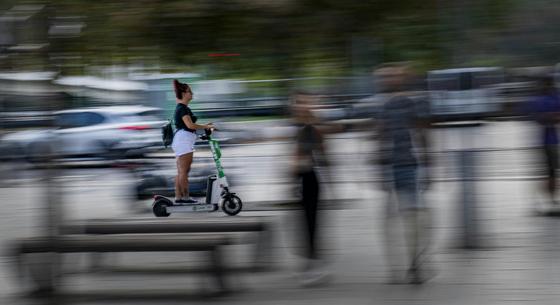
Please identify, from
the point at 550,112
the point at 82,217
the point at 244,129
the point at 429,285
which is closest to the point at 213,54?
the point at 429,285

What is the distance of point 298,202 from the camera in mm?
7805

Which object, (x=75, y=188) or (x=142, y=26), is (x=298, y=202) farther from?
(x=75, y=188)

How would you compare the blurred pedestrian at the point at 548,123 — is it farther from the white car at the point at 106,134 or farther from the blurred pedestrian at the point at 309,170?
the white car at the point at 106,134

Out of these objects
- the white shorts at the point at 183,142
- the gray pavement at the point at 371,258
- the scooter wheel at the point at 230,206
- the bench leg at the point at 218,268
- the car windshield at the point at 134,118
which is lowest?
Answer: the gray pavement at the point at 371,258

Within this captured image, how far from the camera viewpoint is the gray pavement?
24.4 ft

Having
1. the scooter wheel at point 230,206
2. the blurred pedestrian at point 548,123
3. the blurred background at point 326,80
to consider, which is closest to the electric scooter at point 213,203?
the scooter wheel at point 230,206

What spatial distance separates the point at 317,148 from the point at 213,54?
9.10ft

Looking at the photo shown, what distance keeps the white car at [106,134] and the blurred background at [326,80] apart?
7486 mm

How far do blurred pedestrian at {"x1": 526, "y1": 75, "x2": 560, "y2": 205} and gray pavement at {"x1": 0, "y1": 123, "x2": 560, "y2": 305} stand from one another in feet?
1.56

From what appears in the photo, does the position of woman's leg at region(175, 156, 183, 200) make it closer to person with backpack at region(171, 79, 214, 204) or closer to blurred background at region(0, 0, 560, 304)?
person with backpack at region(171, 79, 214, 204)

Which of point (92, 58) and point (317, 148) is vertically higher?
point (92, 58)

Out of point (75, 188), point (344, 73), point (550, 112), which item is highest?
point (344, 73)

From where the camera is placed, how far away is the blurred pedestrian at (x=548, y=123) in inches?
406

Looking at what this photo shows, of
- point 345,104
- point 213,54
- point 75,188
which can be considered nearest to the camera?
point 213,54
